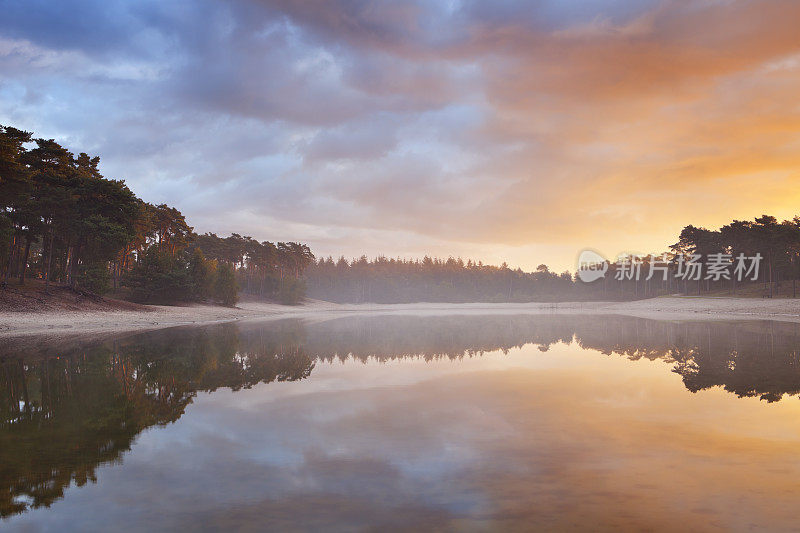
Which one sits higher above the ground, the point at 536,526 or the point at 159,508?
the point at 536,526

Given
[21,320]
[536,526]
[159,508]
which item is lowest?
[21,320]

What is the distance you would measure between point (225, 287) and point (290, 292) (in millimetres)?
21903

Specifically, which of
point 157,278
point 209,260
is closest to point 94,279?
point 157,278

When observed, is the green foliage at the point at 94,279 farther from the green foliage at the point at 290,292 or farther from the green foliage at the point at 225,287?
the green foliage at the point at 290,292

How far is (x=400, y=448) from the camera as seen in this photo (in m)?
6.23

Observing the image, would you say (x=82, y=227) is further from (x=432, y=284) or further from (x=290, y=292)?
(x=432, y=284)

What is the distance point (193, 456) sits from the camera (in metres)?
6.06

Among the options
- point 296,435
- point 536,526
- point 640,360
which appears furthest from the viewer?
point 640,360

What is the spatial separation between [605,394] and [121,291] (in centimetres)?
6109

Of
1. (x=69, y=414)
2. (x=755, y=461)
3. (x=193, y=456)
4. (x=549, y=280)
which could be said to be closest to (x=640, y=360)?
(x=755, y=461)

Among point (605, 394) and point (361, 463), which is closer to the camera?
point (361, 463)

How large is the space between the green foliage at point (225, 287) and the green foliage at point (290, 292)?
20.8 meters

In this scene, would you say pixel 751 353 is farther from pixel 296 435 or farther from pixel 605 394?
pixel 296 435

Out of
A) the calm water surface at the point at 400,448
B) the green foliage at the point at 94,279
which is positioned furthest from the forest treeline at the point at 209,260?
the calm water surface at the point at 400,448
